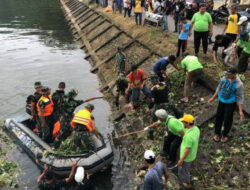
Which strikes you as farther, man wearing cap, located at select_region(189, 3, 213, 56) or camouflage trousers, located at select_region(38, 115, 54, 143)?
man wearing cap, located at select_region(189, 3, 213, 56)

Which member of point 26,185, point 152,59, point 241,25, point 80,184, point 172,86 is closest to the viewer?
point 80,184

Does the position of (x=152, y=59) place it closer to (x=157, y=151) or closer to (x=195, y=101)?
(x=195, y=101)

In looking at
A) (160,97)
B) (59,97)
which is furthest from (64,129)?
(160,97)

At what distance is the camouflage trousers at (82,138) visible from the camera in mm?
7596

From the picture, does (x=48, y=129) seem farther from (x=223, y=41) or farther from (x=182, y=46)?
(x=223, y=41)

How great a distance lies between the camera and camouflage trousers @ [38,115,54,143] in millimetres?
8922

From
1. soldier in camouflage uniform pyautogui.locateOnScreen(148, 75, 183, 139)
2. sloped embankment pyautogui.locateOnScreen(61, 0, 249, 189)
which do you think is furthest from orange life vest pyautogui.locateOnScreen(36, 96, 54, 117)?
soldier in camouflage uniform pyautogui.locateOnScreen(148, 75, 183, 139)

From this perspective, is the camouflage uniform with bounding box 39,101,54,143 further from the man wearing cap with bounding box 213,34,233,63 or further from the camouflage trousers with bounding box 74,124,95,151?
the man wearing cap with bounding box 213,34,233,63

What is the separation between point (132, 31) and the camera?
18.0 meters

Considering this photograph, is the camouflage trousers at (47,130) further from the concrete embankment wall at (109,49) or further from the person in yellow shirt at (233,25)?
the person in yellow shirt at (233,25)

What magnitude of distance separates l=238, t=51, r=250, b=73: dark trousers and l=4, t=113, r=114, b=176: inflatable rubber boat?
235 inches

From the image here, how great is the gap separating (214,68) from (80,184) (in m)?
7.38

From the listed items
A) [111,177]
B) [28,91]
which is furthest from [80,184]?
[28,91]

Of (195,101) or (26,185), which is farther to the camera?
(195,101)
